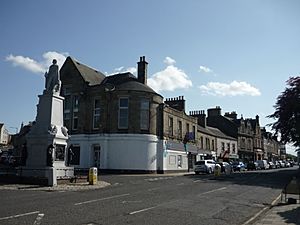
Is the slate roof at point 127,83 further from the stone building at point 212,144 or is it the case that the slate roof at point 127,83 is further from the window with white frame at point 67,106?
the stone building at point 212,144

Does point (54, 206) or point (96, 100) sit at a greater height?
point (96, 100)

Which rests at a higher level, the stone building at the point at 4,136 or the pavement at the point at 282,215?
the stone building at the point at 4,136

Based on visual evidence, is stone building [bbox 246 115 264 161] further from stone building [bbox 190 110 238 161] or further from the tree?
the tree

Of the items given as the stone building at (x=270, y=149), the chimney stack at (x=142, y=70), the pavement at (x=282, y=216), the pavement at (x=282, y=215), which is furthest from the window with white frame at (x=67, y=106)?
the stone building at (x=270, y=149)

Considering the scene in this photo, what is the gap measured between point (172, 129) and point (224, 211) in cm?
3102

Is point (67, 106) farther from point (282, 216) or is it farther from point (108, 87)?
point (282, 216)

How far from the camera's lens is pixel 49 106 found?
22.1m

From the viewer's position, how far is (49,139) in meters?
21.1

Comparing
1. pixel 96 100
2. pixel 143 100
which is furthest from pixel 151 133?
pixel 96 100

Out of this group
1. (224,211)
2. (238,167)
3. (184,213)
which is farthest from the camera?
(238,167)

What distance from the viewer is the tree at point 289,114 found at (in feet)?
120

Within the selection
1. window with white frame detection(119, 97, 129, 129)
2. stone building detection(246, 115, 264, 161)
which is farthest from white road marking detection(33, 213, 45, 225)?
stone building detection(246, 115, 264, 161)

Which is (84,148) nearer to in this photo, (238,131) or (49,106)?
(49,106)

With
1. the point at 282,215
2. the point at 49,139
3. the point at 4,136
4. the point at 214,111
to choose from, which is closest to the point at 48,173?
the point at 49,139
